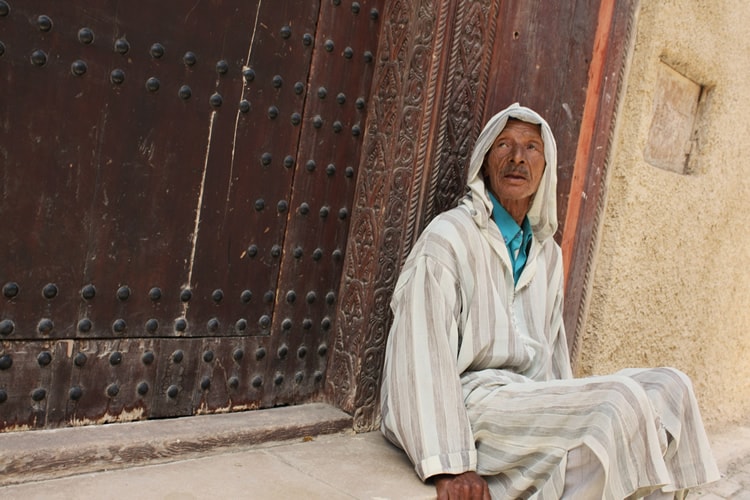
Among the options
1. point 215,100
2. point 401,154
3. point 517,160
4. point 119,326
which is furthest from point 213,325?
point 517,160

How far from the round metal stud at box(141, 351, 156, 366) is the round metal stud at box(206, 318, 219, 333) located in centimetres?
20

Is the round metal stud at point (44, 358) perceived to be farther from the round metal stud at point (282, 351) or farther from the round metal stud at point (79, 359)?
the round metal stud at point (282, 351)

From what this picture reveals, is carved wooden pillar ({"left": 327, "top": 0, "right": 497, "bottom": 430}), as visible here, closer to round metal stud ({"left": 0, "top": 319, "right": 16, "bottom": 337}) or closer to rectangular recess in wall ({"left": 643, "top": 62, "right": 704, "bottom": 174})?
round metal stud ({"left": 0, "top": 319, "right": 16, "bottom": 337})

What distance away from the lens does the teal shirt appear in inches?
99.1

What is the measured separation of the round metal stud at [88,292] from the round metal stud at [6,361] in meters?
0.23

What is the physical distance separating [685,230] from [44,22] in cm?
292

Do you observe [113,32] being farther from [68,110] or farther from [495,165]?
[495,165]

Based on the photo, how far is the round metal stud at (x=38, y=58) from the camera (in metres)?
1.89

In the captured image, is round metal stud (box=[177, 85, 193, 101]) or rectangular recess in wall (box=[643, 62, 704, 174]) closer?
round metal stud (box=[177, 85, 193, 101])

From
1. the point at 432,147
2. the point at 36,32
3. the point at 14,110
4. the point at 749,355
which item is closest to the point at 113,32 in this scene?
the point at 36,32

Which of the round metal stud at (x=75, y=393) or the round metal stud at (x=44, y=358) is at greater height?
the round metal stud at (x=44, y=358)

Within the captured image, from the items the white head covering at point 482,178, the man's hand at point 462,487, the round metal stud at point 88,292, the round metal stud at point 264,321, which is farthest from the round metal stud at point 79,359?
the white head covering at point 482,178

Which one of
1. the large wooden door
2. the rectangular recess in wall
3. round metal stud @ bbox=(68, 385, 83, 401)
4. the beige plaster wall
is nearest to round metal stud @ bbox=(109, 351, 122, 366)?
the large wooden door

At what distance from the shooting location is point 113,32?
2004 mm
